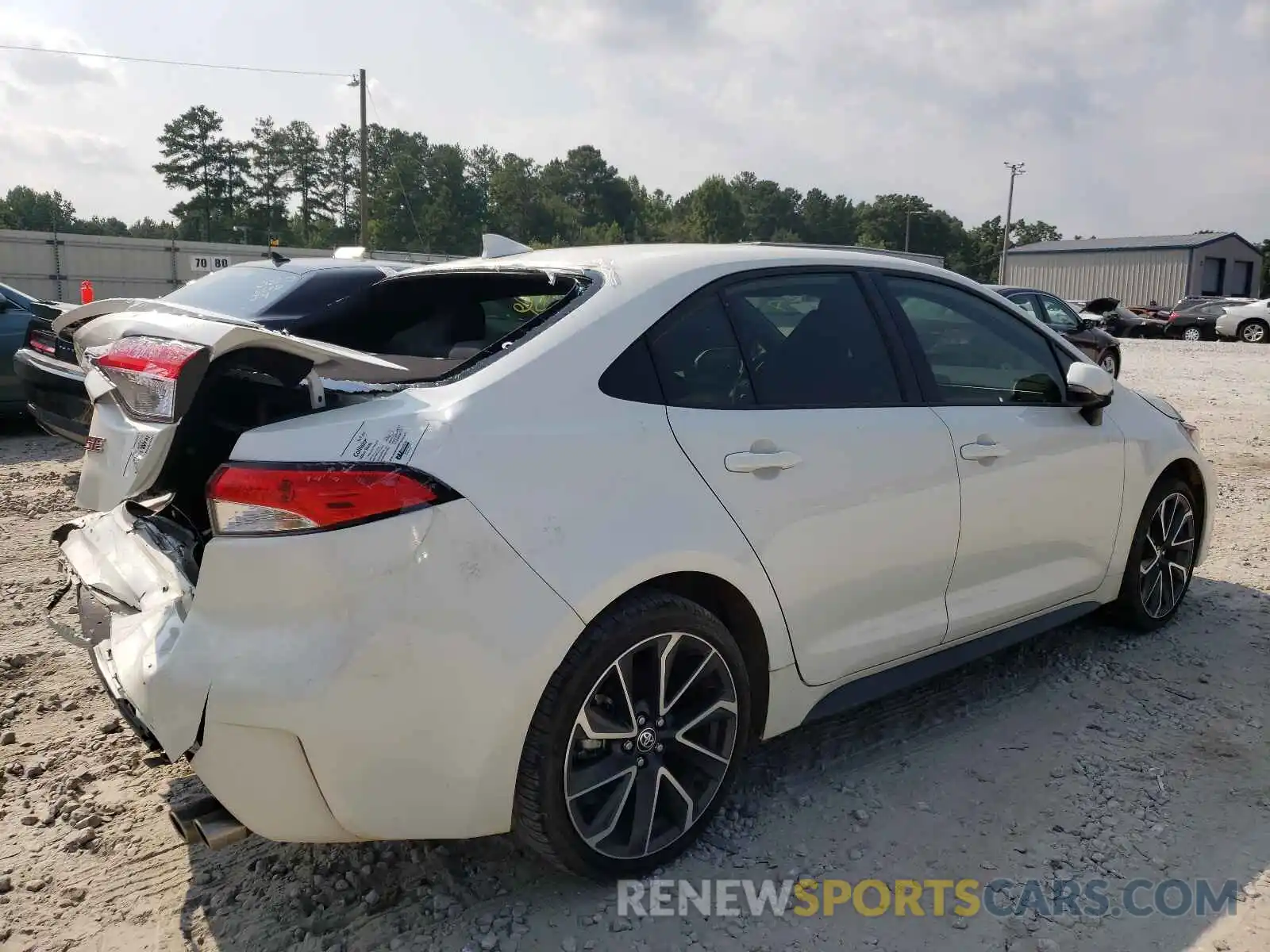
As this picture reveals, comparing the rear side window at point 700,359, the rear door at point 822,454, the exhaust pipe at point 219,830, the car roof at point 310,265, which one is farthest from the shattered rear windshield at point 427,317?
the car roof at point 310,265

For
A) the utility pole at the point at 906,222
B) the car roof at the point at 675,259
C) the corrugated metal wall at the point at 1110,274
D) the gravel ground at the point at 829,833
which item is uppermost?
the utility pole at the point at 906,222

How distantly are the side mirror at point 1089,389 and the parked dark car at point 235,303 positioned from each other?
171 inches

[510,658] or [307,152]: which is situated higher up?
[307,152]

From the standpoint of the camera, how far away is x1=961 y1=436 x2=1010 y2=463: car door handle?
332cm

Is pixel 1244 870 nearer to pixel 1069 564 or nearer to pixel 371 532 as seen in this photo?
pixel 1069 564

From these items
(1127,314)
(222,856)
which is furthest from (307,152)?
(222,856)

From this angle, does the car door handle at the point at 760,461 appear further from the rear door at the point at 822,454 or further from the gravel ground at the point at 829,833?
the gravel ground at the point at 829,833

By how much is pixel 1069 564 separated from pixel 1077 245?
6390cm

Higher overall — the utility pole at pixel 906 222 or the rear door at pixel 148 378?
the utility pole at pixel 906 222

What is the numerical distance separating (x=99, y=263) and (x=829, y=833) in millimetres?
28824

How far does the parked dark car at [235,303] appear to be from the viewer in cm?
647

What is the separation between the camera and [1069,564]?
3873 millimetres

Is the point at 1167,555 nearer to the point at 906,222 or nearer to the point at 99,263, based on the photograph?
the point at 99,263

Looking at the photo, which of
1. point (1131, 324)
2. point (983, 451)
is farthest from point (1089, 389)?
point (1131, 324)
